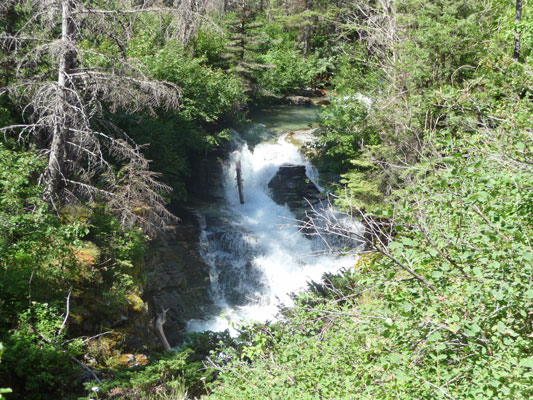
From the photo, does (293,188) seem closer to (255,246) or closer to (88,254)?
(255,246)

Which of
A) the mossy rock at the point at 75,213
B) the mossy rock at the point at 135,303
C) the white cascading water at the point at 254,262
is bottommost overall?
the white cascading water at the point at 254,262

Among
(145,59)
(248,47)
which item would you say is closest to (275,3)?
(248,47)

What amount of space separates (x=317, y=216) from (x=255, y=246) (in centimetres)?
887

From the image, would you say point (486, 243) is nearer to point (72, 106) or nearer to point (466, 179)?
point (466, 179)

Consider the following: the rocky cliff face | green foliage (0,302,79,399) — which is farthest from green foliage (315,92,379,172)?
green foliage (0,302,79,399)

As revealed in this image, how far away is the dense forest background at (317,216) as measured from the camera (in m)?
3.60

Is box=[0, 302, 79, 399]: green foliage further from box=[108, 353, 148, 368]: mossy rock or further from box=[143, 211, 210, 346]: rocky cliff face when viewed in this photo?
box=[143, 211, 210, 346]: rocky cliff face

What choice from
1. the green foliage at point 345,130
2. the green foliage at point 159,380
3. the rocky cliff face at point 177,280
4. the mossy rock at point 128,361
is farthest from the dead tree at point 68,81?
the green foliage at point 345,130

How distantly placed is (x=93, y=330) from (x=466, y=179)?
7.21 meters

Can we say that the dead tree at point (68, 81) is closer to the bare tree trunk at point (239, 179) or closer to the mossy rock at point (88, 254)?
the mossy rock at point (88, 254)

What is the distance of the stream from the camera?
13.6 m

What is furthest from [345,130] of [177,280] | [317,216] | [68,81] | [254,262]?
[68,81]

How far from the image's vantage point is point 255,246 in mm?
14969

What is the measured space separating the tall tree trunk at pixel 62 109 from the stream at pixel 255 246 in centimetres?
563
